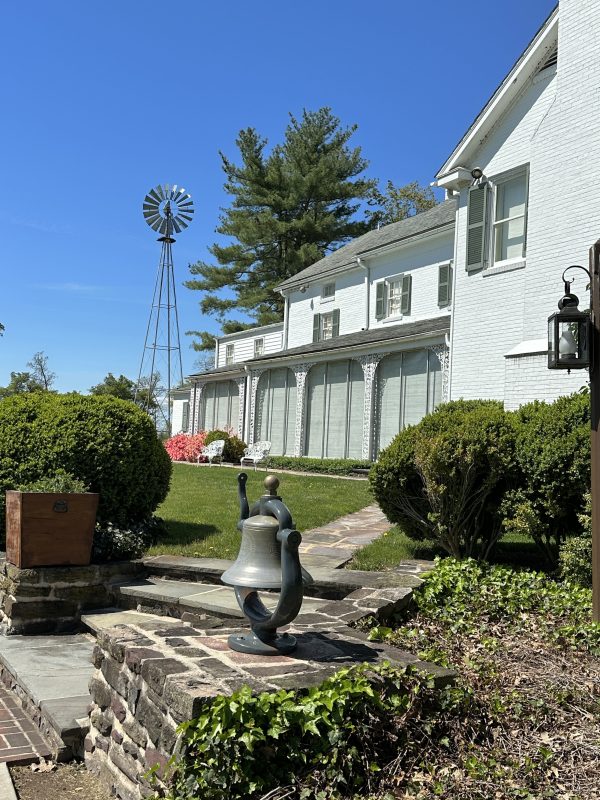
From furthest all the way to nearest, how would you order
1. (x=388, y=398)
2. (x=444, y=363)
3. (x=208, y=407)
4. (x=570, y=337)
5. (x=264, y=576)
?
(x=208, y=407) → (x=388, y=398) → (x=444, y=363) → (x=570, y=337) → (x=264, y=576)

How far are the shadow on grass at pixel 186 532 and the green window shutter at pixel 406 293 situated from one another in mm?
Answer: 12913

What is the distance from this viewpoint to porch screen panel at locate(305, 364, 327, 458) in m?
20.7

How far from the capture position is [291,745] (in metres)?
2.91

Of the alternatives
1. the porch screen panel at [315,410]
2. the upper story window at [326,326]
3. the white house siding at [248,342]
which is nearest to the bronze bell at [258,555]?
the porch screen panel at [315,410]

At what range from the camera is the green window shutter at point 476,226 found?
40.6 feet

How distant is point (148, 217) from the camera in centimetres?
2800

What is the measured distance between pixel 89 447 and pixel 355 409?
510 inches

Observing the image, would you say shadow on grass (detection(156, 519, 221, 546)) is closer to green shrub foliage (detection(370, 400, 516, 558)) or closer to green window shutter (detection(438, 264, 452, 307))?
green shrub foliage (detection(370, 400, 516, 558))

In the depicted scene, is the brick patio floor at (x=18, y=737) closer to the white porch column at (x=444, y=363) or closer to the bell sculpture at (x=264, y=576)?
the bell sculpture at (x=264, y=576)

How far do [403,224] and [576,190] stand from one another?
530 inches

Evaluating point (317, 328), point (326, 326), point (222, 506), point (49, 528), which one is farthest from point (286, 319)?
point (49, 528)

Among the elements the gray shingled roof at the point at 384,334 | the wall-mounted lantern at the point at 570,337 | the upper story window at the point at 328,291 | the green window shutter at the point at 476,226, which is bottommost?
the wall-mounted lantern at the point at 570,337

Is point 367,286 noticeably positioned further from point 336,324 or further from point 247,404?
point 247,404

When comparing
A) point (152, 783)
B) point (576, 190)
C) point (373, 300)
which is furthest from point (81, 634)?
point (373, 300)
